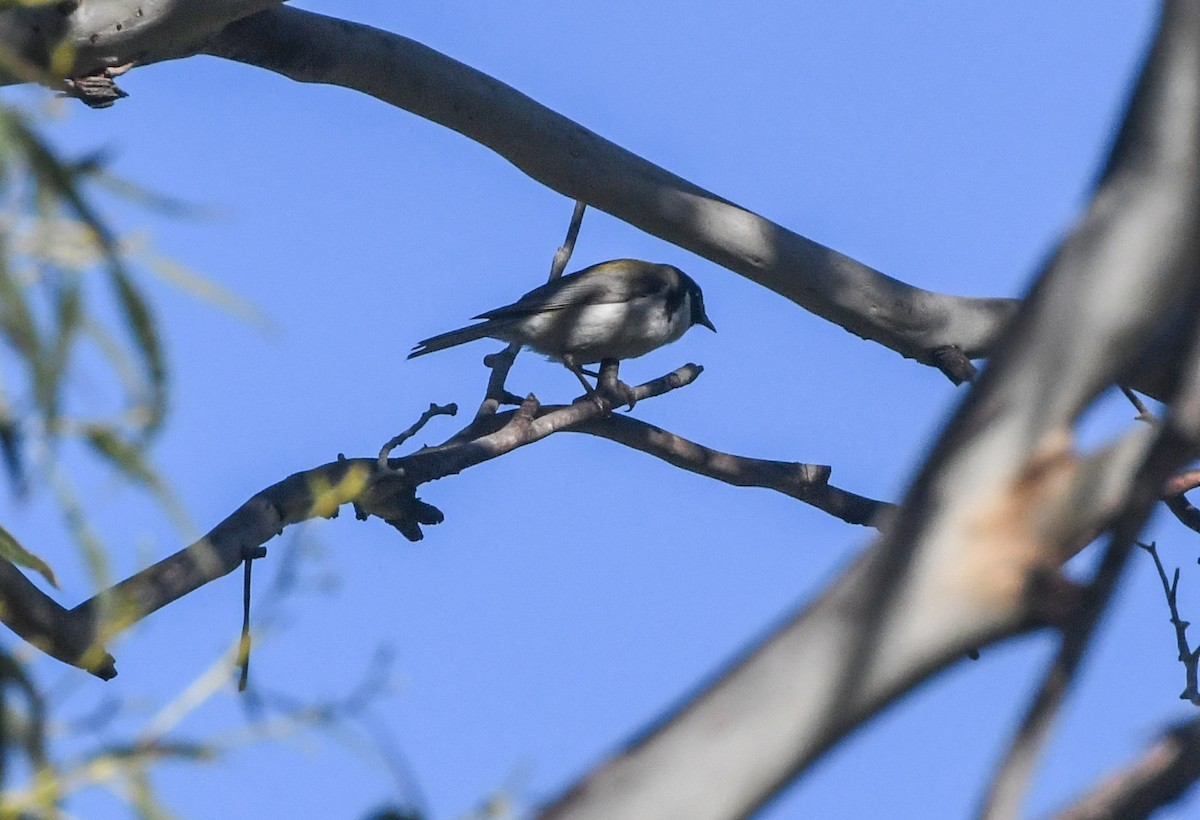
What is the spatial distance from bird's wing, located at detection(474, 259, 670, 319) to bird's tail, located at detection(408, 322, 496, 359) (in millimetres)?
60

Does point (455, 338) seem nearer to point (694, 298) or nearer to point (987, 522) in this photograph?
point (694, 298)

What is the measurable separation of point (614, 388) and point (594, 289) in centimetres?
230

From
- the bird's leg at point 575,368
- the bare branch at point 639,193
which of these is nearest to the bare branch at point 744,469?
the bare branch at point 639,193

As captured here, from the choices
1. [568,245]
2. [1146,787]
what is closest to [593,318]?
[568,245]

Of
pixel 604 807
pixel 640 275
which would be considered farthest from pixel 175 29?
pixel 640 275

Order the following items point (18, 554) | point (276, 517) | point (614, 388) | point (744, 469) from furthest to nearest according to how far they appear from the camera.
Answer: point (614, 388)
point (744, 469)
point (276, 517)
point (18, 554)

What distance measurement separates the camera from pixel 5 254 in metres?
1.27

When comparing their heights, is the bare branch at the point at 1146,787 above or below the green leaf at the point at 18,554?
below

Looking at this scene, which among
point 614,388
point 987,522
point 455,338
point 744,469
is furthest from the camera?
point 455,338

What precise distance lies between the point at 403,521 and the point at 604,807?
86.8 inches

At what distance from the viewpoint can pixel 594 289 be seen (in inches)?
253

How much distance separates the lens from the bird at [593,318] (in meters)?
6.14

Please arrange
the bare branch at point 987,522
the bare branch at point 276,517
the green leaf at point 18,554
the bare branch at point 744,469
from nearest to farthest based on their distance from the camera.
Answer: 1. the bare branch at point 987,522
2. the green leaf at point 18,554
3. the bare branch at point 276,517
4. the bare branch at point 744,469

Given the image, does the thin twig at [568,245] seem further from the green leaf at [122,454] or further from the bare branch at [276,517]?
the green leaf at [122,454]
